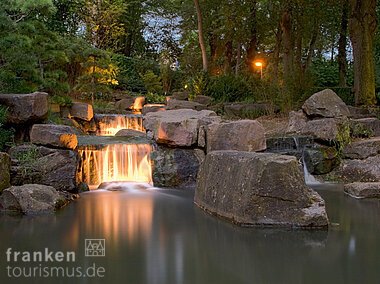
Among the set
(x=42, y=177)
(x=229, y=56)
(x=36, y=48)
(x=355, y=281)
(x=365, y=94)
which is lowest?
(x=355, y=281)

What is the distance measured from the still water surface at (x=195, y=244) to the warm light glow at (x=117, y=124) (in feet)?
21.1

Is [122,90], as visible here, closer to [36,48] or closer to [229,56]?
[229,56]

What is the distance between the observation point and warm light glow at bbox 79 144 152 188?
8.62 metres

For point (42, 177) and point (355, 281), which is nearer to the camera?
point (355, 281)

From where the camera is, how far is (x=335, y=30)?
64.0 ft

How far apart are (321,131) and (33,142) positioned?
5.74m

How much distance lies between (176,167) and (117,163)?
124cm

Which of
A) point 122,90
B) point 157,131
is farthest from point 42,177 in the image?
point 122,90

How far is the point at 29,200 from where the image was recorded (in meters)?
6.13

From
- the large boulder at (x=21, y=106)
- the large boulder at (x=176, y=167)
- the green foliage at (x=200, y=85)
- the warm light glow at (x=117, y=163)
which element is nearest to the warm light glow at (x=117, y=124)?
the green foliage at (x=200, y=85)

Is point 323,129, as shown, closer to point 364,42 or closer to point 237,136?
point 237,136

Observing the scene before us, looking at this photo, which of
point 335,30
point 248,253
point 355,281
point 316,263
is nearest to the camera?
point 355,281

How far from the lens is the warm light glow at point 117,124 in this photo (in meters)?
13.0

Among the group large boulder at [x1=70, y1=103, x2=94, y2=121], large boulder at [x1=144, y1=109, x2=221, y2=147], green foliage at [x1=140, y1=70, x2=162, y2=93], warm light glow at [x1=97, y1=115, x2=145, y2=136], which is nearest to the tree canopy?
green foliage at [x1=140, y1=70, x2=162, y2=93]
